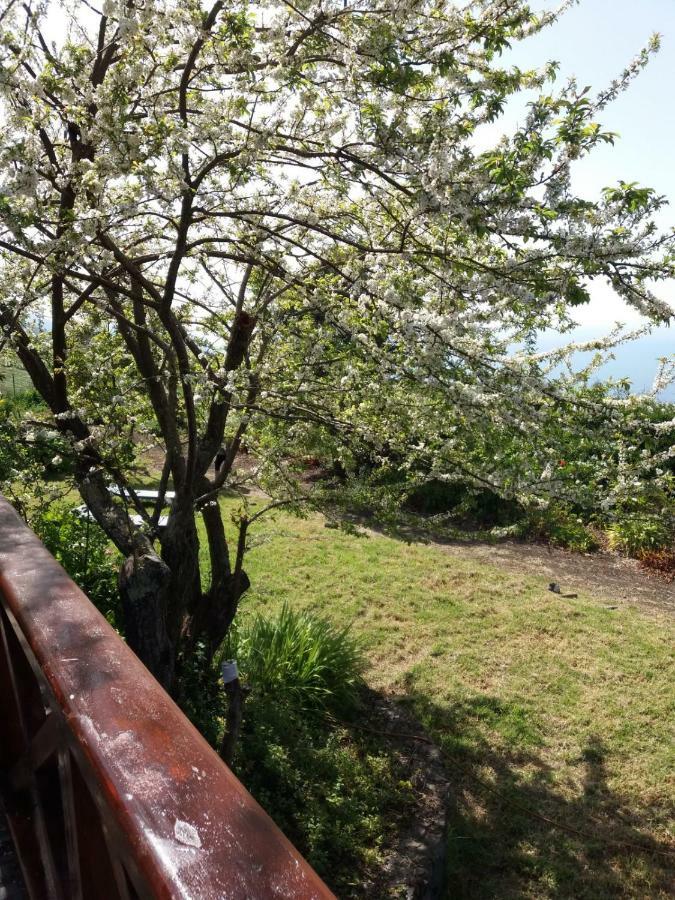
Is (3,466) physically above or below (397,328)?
below

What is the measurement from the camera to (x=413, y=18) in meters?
3.20

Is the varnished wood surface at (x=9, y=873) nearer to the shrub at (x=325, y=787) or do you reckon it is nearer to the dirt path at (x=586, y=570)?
the shrub at (x=325, y=787)

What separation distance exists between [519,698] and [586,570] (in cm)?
378

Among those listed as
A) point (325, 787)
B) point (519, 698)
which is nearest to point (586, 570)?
point (519, 698)

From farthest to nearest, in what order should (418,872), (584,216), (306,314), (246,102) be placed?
(306,314), (418,872), (246,102), (584,216)

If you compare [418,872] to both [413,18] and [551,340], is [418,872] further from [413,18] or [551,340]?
[413,18]

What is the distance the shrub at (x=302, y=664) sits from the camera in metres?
5.24

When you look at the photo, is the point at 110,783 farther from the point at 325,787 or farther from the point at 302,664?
the point at 302,664

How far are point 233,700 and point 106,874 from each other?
2738 millimetres

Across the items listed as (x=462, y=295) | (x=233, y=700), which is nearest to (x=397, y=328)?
(x=462, y=295)

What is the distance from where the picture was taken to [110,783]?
26.3 inches

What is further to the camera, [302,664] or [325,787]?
[302,664]

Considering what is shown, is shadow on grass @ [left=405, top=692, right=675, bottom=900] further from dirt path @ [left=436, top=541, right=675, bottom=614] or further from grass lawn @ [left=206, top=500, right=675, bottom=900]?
dirt path @ [left=436, top=541, right=675, bottom=614]

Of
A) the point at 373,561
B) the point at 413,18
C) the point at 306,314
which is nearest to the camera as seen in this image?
the point at 413,18
